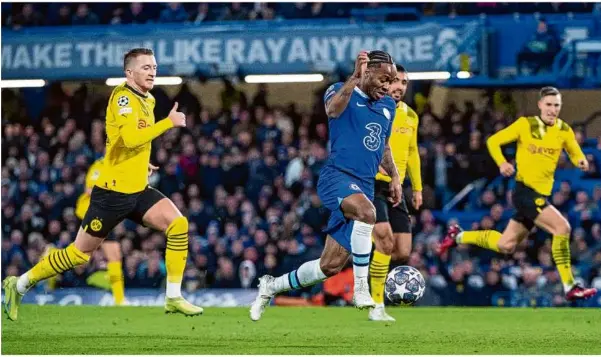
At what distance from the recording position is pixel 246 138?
2212 centimetres

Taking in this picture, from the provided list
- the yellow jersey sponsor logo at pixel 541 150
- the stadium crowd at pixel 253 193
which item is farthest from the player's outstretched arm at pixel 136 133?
the stadium crowd at pixel 253 193

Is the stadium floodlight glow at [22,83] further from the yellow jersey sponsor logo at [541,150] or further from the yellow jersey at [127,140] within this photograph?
the yellow jersey at [127,140]

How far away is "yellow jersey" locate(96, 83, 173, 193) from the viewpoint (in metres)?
10.2

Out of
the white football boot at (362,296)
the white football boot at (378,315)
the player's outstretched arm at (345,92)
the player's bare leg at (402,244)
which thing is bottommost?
the white football boot at (378,315)

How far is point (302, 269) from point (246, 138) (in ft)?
39.6

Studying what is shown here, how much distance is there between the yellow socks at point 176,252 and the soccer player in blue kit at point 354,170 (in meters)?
0.85

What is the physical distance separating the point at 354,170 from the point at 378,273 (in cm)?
316

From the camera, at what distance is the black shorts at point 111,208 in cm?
1047

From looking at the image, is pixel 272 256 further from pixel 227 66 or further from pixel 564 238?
pixel 564 238

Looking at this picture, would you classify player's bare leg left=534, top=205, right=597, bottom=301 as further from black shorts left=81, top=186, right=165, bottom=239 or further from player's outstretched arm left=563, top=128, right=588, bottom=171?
black shorts left=81, top=186, right=165, bottom=239

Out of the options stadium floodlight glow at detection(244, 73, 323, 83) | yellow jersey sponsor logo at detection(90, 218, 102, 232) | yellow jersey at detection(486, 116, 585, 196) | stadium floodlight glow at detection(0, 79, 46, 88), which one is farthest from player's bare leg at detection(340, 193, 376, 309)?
stadium floodlight glow at detection(0, 79, 46, 88)

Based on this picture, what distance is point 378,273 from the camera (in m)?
13.1

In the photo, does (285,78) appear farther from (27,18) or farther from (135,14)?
(27,18)

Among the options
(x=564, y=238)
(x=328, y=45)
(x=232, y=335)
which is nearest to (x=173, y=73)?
(x=328, y=45)
